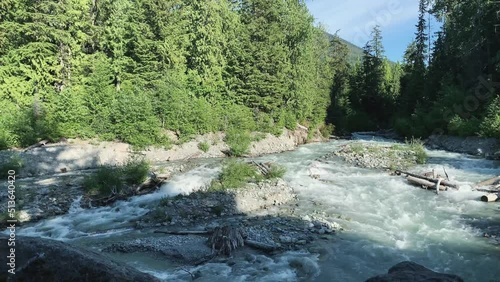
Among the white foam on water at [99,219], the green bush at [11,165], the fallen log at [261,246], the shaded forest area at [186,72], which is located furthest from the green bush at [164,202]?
the shaded forest area at [186,72]

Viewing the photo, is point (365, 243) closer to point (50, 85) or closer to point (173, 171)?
point (173, 171)

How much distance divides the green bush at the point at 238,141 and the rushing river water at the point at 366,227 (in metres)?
8.42

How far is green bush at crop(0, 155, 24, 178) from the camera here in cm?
1883

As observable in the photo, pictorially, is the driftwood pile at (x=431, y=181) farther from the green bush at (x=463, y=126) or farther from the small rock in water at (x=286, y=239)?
the green bush at (x=463, y=126)

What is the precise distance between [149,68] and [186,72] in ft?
13.1

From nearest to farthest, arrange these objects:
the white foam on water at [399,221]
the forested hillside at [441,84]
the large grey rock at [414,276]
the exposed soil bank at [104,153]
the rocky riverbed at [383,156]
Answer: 1. the large grey rock at [414,276]
2. the white foam on water at [399,221]
3. the exposed soil bank at [104,153]
4. the rocky riverbed at [383,156]
5. the forested hillside at [441,84]

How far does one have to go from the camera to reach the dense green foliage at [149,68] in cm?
2689

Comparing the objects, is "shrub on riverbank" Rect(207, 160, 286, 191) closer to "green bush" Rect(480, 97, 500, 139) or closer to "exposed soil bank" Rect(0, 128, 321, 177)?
"exposed soil bank" Rect(0, 128, 321, 177)

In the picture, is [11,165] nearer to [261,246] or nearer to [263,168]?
[263,168]

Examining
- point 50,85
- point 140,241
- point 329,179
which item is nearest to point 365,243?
point 140,241

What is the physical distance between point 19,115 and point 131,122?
7.53 m

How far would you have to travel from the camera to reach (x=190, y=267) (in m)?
9.52

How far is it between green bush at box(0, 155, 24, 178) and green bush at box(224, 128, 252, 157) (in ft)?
49.3

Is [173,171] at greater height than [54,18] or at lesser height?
lesser
